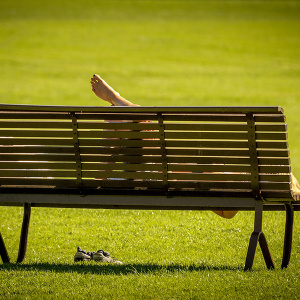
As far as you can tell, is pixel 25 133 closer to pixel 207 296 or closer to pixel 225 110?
pixel 225 110

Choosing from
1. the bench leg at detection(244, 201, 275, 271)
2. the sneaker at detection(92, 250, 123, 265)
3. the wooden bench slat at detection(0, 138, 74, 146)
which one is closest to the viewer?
the bench leg at detection(244, 201, 275, 271)

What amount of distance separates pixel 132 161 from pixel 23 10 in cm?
4760

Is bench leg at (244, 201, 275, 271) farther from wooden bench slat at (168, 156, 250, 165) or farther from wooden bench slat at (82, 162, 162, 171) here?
wooden bench slat at (82, 162, 162, 171)

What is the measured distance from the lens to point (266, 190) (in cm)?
520

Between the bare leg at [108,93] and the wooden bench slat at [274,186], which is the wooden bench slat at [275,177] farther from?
the bare leg at [108,93]

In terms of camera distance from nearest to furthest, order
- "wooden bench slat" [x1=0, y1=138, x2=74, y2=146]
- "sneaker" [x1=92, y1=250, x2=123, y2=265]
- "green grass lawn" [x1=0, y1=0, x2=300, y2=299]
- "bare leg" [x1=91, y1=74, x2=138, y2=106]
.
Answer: "green grass lawn" [x1=0, y1=0, x2=300, y2=299]
"wooden bench slat" [x1=0, y1=138, x2=74, y2=146]
"sneaker" [x1=92, y1=250, x2=123, y2=265]
"bare leg" [x1=91, y1=74, x2=138, y2=106]

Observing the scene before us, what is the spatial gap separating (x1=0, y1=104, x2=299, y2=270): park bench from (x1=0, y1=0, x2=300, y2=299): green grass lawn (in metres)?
0.50

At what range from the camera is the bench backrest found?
5.12 m

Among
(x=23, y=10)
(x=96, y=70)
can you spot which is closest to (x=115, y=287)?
(x=96, y=70)

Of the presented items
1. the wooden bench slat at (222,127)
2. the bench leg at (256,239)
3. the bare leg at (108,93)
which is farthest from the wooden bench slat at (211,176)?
the bare leg at (108,93)

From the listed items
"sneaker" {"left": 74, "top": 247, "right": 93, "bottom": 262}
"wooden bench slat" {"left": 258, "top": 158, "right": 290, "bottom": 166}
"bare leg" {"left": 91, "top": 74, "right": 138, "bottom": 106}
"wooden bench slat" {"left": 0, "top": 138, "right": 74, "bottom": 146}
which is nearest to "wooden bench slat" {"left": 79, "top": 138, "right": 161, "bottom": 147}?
"wooden bench slat" {"left": 0, "top": 138, "right": 74, "bottom": 146}

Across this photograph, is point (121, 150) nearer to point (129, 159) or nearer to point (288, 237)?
point (129, 159)

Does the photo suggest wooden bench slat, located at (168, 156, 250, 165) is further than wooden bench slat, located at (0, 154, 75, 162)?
No

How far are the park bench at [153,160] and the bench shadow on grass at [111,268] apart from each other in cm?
39
